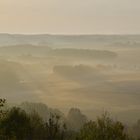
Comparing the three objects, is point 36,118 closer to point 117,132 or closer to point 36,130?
point 36,130

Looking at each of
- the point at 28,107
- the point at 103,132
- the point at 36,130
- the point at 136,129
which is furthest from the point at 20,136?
the point at 28,107

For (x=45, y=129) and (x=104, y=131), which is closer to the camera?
(x=104, y=131)

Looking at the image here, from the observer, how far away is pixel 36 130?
232 ft

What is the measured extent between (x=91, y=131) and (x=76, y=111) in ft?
452

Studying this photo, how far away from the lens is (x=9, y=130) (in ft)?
204

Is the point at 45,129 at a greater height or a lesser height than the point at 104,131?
greater

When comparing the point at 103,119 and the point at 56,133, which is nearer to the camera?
the point at 103,119

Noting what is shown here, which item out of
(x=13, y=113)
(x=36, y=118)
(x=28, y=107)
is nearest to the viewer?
(x=13, y=113)

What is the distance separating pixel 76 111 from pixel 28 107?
2128 centimetres

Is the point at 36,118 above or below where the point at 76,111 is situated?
below

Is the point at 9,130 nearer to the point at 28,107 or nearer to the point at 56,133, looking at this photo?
the point at 56,133

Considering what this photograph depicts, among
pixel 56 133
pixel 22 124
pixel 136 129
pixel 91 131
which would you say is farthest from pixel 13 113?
pixel 136 129

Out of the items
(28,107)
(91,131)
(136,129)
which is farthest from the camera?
(28,107)

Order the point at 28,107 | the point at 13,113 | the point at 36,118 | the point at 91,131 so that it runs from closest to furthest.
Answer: the point at 91,131
the point at 13,113
the point at 36,118
the point at 28,107
